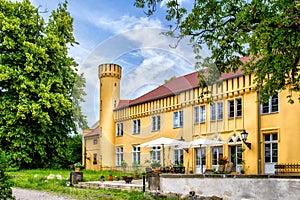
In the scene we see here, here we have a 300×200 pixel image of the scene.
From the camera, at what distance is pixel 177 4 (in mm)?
11695

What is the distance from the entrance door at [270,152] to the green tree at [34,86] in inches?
589

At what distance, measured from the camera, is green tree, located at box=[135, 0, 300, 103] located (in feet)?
30.7

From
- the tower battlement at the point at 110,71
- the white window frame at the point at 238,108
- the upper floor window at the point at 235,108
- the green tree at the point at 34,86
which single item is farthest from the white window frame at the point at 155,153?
the white window frame at the point at 238,108

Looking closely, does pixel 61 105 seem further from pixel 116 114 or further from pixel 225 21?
pixel 225 21

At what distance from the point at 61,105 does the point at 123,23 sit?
1577cm

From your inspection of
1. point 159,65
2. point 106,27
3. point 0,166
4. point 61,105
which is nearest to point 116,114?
point 61,105

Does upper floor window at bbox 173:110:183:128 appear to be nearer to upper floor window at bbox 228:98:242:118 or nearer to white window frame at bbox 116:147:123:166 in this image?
upper floor window at bbox 228:98:242:118

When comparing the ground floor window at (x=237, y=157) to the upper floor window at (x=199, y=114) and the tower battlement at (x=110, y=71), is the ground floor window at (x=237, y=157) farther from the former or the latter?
the tower battlement at (x=110, y=71)

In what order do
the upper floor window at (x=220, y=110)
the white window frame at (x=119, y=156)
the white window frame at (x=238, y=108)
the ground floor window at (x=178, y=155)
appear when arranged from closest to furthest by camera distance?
the white window frame at (x=238, y=108) < the upper floor window at (x=220, y=110) < the ground floor window at (x=178, y=155) < the white window frame at (x=119, y=156)

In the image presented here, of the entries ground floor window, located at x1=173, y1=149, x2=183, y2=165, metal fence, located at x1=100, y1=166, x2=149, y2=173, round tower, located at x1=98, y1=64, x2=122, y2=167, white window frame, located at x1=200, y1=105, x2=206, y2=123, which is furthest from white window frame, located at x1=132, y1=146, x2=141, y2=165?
white window frame, located at x1=200, y1=105, x2=206, y2=123

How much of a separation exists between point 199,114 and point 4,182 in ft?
63.8

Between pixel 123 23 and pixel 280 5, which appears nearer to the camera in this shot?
pixel 280 5

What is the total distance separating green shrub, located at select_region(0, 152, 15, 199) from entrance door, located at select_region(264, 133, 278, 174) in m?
15.9

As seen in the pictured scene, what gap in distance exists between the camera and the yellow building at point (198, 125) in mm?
20531
